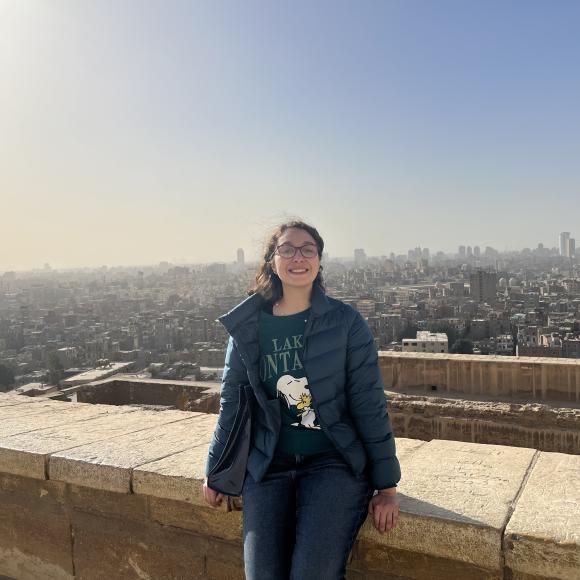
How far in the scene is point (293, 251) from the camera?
2.18 meters

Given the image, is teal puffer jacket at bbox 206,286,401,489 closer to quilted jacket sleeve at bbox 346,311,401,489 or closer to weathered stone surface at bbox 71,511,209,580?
quilted jacket sleeve at bbox 346,311,401,489

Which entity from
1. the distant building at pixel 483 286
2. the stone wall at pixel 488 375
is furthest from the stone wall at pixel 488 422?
the distant building at pixel 483 286

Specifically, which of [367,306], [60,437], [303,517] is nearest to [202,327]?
[367,306]

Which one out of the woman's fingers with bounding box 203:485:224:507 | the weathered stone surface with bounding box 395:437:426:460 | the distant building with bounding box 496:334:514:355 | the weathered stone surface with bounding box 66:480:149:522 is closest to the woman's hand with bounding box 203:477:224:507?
the woman's fingers with bounding box 203:485:224:507

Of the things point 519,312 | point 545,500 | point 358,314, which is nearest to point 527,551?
point 545,500

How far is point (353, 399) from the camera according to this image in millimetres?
1967

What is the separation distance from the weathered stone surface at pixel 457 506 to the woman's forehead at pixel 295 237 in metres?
0.94

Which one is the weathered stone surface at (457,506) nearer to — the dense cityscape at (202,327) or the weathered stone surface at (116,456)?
the weathered stone surface at (116,456)

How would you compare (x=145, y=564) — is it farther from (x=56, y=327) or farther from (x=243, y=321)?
(x=56, y=327)

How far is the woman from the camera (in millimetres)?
1793

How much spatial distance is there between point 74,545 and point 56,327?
241ft

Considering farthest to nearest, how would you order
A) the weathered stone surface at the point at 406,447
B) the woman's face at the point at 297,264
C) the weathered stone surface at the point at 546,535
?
the weathered stone surface at the point at 406,447 < the woman's face at the point at 297,264 < the weathered stone surface at the point at 546,535

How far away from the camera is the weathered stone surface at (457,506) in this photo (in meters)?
1.74

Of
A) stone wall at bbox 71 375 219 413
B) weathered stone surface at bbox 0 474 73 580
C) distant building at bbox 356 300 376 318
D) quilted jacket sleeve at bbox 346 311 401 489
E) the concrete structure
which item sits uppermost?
quilted jacket sleeve at bbox 346 311 401 489
